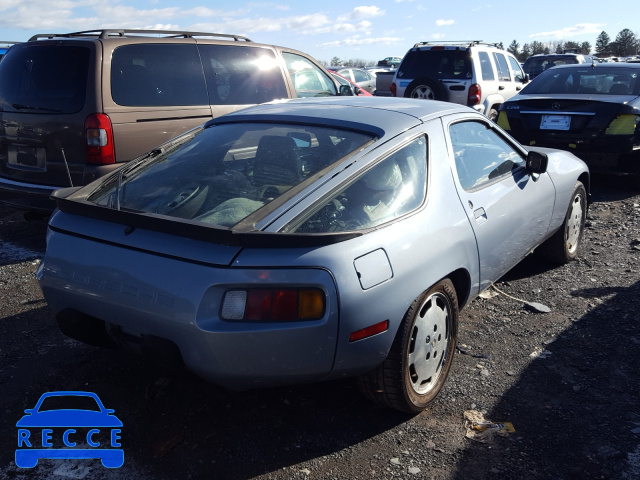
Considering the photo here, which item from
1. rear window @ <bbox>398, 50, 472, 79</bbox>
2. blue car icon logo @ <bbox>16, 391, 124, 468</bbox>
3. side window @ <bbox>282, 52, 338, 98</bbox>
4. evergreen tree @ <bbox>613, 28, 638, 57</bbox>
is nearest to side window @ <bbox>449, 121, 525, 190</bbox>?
blue car icon logo @ <bbox>16, 391, 124, 468</bbox>

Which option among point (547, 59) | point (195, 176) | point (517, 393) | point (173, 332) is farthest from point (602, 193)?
point (547, 59)

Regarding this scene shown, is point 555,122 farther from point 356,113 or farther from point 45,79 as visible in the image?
point 45,79

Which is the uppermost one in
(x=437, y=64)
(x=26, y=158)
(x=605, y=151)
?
(x=437, y=64)

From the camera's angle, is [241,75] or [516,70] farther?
[516,70]

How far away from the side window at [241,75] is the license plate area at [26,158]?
170cm

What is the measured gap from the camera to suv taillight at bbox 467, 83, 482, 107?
1140cm

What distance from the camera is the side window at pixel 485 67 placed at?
38.9 feet

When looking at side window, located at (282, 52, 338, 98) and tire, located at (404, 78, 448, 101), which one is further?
tire, located at (404, 78, 448, 101)

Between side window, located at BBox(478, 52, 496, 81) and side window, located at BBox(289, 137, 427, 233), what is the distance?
926 cm

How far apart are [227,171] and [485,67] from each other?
994 centimetres

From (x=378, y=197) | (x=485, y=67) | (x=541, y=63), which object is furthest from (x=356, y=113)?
(x=541, y=63)

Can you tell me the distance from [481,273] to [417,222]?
2.54 feet

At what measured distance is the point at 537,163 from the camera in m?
4.21

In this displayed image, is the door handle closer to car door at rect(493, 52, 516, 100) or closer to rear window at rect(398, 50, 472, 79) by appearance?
rear window at rect(398, 50, 472, 79)
